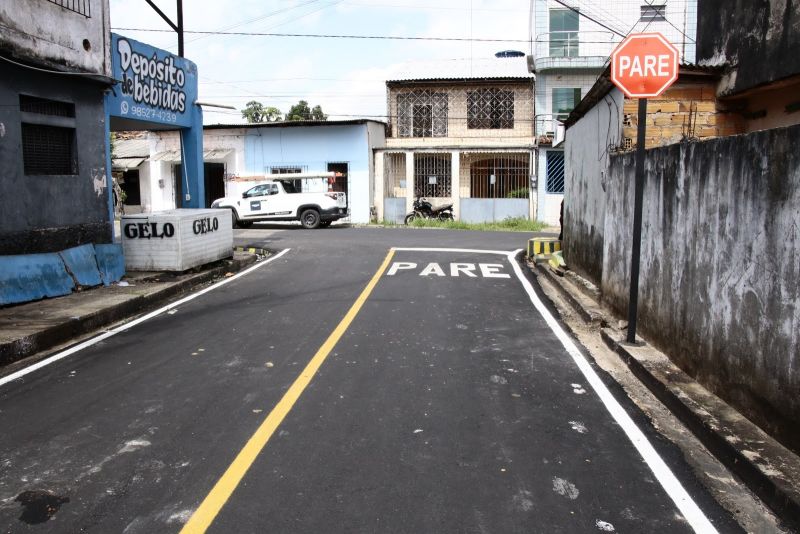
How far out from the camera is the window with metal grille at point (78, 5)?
1142cm

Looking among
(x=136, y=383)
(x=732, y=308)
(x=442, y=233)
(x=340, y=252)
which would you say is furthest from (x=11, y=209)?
(x=442, y=233)

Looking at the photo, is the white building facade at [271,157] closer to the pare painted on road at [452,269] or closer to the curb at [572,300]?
the pare painted on road at [452,269]

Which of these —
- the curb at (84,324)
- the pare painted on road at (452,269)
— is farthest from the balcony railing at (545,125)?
the curb at (84,324)

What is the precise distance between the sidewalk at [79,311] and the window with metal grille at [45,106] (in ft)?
9.77

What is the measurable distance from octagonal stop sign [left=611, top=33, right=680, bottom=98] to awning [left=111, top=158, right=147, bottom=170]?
101 ft

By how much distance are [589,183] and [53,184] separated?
917 cm

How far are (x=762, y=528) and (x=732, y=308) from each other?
6.71 ft

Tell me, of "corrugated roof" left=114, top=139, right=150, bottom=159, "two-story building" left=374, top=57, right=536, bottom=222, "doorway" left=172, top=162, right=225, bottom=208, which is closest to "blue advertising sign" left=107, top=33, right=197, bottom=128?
"two-story building" left=374, top=57, right=536, bottom=222

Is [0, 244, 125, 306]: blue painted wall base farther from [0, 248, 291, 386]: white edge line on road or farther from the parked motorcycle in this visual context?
the parked motorcycle

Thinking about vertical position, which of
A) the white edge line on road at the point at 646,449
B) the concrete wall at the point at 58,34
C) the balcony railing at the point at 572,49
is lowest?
the white edge line on road at the point at 646,449

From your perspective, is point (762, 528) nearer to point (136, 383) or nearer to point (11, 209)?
point (136, 383)

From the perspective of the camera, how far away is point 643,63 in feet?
27.0

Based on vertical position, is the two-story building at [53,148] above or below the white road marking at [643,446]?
above

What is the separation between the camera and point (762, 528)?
12.9ft
